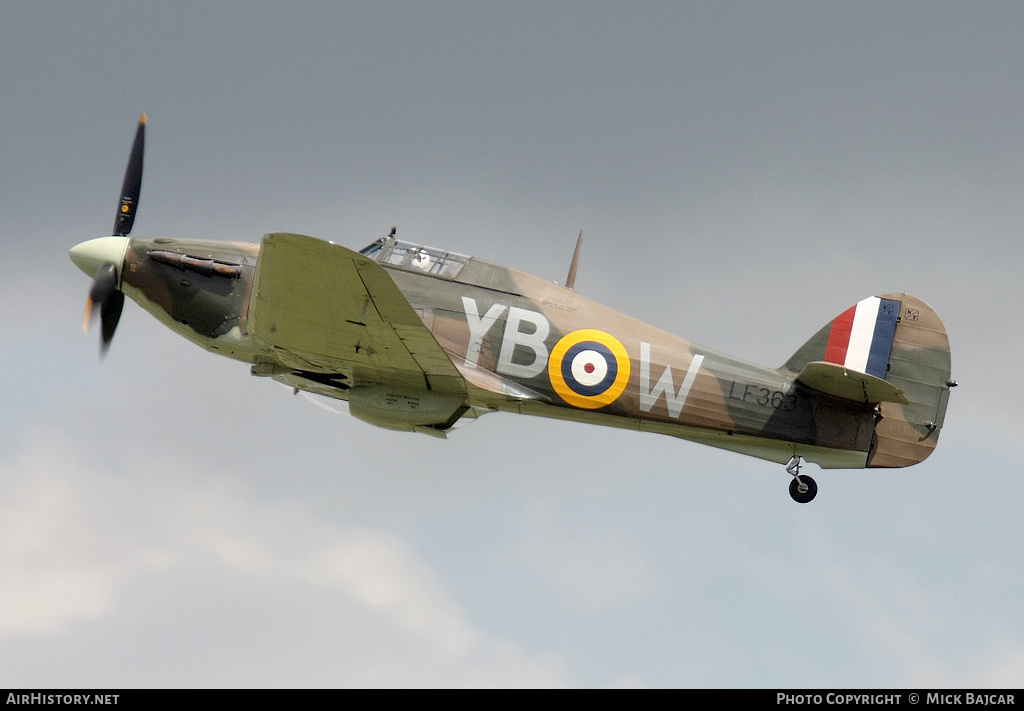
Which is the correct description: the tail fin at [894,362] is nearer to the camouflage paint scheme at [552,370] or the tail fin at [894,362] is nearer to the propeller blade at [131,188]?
the camouflage paint scheme at [552,370]

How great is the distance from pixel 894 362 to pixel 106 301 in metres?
9.85

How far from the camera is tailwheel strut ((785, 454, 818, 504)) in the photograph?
535 inches

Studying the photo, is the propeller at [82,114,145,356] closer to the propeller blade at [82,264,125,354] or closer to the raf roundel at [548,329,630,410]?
the propeller blade at [82,264,125,354]

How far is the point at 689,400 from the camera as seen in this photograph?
1334 centimetres

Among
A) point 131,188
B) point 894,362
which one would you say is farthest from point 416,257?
point 894,362

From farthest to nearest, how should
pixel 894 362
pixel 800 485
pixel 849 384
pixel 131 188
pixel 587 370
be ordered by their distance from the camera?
pixel 131 188 → pixel 894 362 → pixel 800 485 → pixel 587 370 → pixel 849 384

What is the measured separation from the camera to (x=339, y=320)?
12.3m

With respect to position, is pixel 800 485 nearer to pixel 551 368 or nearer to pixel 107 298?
pixel 551 368

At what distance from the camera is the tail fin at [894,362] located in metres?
13.5

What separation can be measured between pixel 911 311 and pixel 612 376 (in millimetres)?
3993

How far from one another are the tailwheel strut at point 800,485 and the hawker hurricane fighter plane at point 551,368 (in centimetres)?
2

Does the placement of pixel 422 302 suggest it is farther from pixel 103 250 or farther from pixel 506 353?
pixel 103 250
